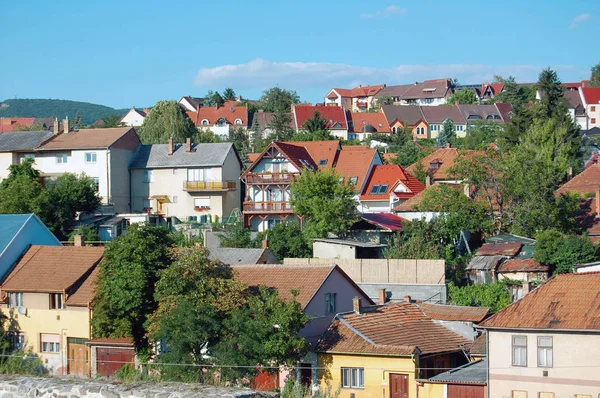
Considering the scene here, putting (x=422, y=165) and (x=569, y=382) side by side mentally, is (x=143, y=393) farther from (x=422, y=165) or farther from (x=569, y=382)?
(x=422, y=165)

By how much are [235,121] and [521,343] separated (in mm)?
86635

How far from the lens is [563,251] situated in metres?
38.6

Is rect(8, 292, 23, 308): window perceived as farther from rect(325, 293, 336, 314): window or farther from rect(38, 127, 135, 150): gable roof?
rect(38, 127, 135, 150): gable roof

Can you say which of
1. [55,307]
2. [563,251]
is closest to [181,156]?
[55,307]

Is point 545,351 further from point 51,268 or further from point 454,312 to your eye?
point 51,268

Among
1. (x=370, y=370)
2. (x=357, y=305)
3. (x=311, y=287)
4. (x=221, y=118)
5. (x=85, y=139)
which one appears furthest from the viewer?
(x=221, y=118)

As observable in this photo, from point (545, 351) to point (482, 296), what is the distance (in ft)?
35.5

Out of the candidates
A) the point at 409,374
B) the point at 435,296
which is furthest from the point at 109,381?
the point at 435,296

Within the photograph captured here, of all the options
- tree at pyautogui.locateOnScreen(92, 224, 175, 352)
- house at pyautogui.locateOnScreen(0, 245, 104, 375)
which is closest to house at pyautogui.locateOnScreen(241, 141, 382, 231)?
house at pyautogui.locateOnScreen(0, 245, 104, 375)

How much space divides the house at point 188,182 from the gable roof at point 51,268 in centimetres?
1991

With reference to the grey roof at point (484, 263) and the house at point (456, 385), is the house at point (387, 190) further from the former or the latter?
the house at point (456, 385)

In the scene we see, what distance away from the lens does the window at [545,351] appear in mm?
26625

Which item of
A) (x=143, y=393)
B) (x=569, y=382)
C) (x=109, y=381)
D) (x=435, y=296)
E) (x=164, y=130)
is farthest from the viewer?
(x=164, y=130)

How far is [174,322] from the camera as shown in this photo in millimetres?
28422
